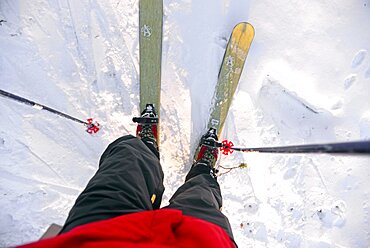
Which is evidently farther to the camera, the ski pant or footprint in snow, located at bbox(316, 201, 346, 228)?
footprint in snow, located at bbox(316, 201, 346, 228)

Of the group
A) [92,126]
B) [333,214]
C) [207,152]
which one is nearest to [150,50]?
[92,126]

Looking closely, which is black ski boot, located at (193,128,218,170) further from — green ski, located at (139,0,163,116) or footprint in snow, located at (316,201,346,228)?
footprint in snow, located at (316,201,346,228)

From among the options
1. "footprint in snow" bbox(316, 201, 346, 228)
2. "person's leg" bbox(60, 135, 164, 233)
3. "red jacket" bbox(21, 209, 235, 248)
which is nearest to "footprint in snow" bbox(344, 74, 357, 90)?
"footprint in snow" bbox(316, 201, 346, 228)

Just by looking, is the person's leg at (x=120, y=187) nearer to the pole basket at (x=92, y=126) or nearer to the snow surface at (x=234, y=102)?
the pole basket at (x=92, y=126)

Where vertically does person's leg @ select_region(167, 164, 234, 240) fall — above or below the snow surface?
below

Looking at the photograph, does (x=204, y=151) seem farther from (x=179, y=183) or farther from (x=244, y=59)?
(x=244, y=59)

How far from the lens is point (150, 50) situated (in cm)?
235

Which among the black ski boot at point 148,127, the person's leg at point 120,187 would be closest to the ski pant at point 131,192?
the person's leg at point 120,187

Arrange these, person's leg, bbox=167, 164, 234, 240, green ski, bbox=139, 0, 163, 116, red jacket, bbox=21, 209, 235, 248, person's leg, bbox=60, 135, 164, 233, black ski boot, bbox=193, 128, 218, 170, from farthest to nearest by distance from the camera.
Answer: green ski, bbox=139, 0, 163, 116, black ski boot, bbox=193, 128, 218, 170, person's leg, bbox=167, 164, 234, 240, person's leg, bbox=60, 135, 164, 233, red jacket, bbox=21, 209, 235, 248

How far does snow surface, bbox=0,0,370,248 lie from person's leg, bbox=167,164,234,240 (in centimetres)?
42

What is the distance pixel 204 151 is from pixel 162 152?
363 millimetres

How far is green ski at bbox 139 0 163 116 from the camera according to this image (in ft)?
7.68

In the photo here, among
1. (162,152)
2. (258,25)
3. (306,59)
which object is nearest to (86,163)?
(162,152)

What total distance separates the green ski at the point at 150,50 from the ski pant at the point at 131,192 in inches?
25.2
